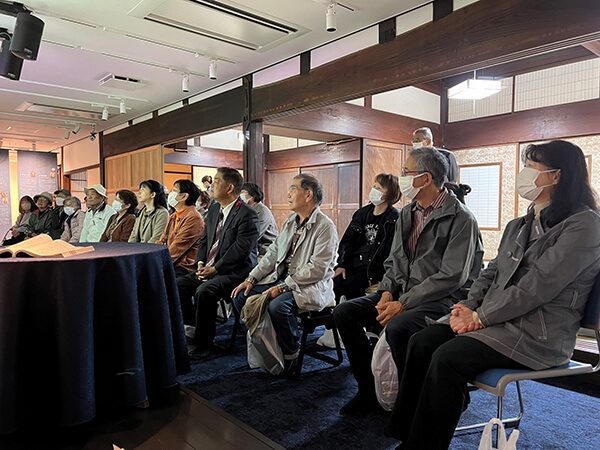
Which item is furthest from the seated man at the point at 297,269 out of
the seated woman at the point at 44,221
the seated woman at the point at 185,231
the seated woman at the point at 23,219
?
the seated woman at the point at 23,219

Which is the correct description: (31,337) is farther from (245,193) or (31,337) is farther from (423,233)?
(245,193)

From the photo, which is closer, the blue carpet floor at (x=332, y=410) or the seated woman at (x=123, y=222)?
the blue carpet floor at (x=332, y=410)

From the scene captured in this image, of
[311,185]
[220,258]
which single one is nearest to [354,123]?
[311,185]

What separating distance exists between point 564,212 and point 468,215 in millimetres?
468

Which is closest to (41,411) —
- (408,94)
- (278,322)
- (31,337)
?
(31,337)

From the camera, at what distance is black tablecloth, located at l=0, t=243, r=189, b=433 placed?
1.69 m

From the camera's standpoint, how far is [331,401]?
231 centimetres

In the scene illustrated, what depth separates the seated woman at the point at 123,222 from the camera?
441 centimetres

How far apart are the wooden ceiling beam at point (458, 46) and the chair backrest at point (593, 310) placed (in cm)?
159

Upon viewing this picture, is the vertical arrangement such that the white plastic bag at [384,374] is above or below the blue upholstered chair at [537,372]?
below

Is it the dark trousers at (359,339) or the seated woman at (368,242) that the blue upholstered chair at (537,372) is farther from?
the seated woman at (368,242)

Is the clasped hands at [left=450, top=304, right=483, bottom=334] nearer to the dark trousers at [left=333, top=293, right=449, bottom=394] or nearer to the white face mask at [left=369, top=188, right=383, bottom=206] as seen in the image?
the dark trousers at [left=333, top=293, right=449, bottom=394]

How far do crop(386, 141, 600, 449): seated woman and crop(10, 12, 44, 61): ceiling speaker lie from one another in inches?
128

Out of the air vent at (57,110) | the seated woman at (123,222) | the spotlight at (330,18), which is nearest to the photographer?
the spotlight at (330,18)
